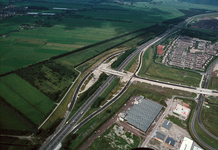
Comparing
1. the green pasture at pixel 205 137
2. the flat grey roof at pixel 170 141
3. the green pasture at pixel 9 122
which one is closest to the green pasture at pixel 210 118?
the green pasture at pixel 205 137

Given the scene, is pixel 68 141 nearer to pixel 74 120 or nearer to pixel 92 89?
pixel 74 120

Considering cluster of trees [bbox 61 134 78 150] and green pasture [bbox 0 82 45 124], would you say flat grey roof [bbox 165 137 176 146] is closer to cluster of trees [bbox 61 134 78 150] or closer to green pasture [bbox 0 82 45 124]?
cluster of trees [bbox 61 134 78 150]

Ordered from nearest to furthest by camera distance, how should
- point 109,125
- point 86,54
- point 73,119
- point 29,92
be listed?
point 109,125
point 73,119
point 29,92
point 86,54

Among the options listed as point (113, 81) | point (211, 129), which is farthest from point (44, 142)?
point (211, 129)

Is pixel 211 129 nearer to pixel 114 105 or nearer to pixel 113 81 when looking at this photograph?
pixel 114 105

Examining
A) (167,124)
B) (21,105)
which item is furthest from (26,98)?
(167,124)

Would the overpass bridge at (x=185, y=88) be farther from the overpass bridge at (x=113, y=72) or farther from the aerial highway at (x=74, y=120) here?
the aerial highway at (x=74, y=120)
